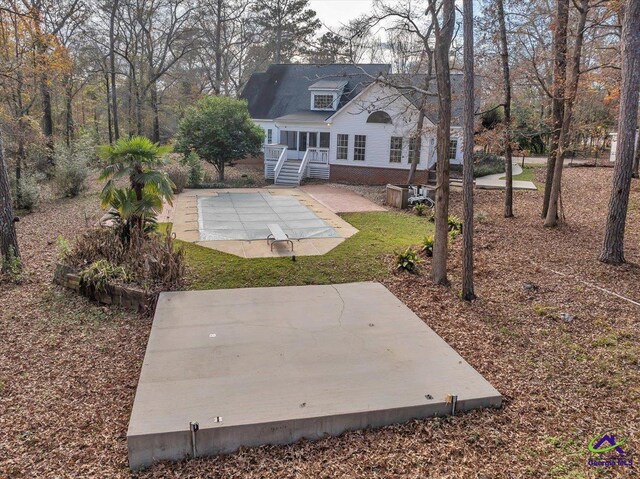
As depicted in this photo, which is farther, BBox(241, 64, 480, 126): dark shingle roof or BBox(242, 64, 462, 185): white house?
BBox(241, 64, 480, 126): dark shingle roof

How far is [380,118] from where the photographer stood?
2097 cm

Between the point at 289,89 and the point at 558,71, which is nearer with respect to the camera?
the point at 558,71

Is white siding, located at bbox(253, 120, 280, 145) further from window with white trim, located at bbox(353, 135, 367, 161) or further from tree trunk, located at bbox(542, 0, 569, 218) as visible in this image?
tree trunk, located at bbox(542, 0, 569, 218)

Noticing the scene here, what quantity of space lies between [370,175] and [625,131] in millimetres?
14075

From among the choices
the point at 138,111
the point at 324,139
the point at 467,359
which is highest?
the point at 138,111

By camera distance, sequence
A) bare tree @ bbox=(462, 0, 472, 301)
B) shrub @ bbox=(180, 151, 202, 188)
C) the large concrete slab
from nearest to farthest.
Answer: the large concrete slab → bare tree @ bbox=(462, 0, 472, 301) → shrub @ bbox=(180, 151, 202, 188)

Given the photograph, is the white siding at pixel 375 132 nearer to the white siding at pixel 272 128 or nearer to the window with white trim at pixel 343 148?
the window with white trim at pixel 343 148

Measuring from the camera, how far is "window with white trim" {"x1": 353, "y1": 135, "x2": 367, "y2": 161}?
841 inches

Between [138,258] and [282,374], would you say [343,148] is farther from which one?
[282,374]

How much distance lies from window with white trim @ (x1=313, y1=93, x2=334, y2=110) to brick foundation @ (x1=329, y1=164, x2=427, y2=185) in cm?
438

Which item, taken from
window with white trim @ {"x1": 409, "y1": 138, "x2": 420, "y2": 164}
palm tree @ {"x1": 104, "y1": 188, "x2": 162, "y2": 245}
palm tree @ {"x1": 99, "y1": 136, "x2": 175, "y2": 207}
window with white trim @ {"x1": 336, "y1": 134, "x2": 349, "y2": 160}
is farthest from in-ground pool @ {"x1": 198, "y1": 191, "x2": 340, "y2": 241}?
window with white trim @ {"x1": 336, "y1": 134, "x2": 349, "y2": 160}

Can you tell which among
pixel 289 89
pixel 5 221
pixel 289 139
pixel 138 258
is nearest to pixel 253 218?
pixel 138 258

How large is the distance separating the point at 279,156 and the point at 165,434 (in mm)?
19955

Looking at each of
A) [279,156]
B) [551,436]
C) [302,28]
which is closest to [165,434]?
[551,436]
